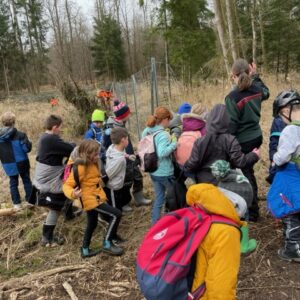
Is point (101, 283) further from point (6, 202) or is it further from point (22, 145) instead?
point (6, 202)

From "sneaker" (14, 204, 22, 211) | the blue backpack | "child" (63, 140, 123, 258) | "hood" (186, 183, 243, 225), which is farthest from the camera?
"sneaker" (14, 204, 22, 211)

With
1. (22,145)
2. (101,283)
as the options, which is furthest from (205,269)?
(22,145)

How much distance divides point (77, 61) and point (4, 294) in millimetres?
46028

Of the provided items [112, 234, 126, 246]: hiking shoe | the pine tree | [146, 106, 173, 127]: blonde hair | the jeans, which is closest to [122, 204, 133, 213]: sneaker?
[112, 234, 126, 246]: hiking shoe

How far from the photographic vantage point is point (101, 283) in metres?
3.80

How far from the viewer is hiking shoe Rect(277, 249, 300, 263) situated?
141 inches

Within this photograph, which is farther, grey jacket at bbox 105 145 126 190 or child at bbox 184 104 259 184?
grey jacket at bbox 105 145 126 190

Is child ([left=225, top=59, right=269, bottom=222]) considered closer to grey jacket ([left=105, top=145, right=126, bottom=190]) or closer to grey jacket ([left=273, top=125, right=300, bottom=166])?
grey jacket ([left=273, top=125, right=300, bottom=166])

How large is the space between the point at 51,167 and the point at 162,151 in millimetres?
1543

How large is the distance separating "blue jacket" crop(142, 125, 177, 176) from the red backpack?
2069 mm

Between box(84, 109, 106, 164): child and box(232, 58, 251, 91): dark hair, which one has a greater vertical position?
box(232, 58, 251, 91): dark hair

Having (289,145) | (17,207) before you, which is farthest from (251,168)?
(17,207)

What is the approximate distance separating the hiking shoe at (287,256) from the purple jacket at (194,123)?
1488 millimetres

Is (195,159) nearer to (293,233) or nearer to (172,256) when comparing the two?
(293,233)
